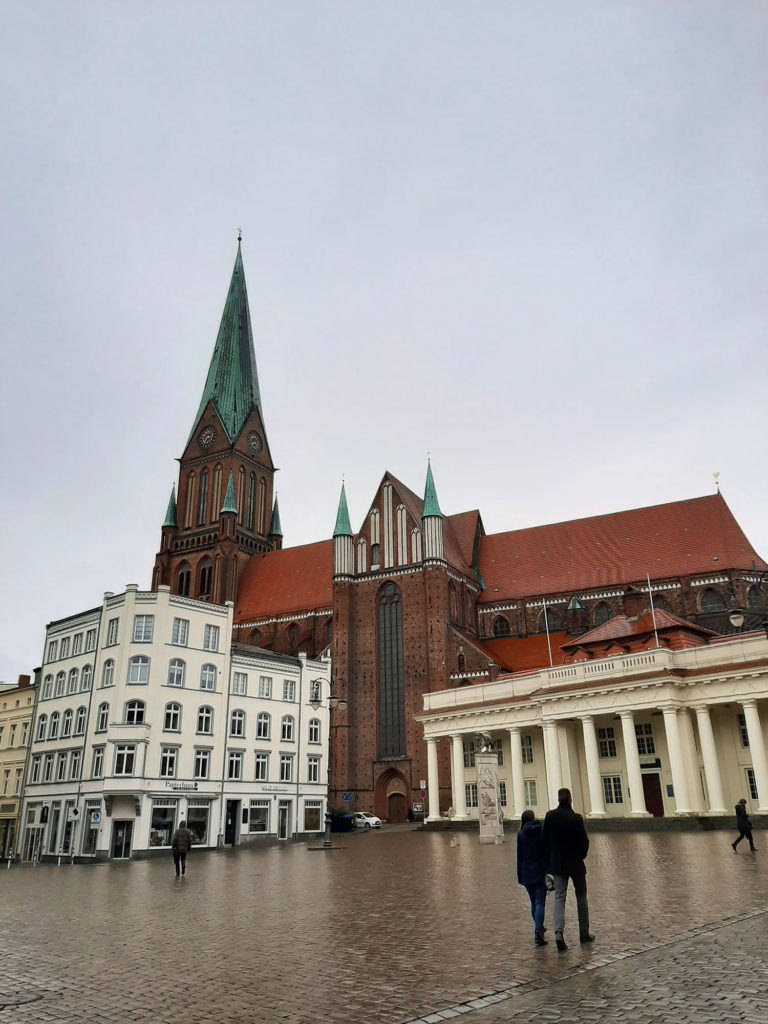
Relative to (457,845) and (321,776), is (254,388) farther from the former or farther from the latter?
(457,845)

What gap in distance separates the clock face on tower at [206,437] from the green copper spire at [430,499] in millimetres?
29313

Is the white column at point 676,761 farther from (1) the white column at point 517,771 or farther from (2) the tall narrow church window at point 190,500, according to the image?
(2) the tall narrow church window at point 190,500

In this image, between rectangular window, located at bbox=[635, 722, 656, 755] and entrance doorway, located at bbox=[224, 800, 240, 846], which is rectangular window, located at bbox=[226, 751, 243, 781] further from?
rectangular window, located at bbox=[635, 722, 656, 755]

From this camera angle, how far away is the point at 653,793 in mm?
39344

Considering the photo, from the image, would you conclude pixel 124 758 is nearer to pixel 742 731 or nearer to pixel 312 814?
pixel 312 814

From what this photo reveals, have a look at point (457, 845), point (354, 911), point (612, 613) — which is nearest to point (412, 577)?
point (612, 613)

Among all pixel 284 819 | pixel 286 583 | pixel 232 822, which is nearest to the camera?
A: pixel 232 822

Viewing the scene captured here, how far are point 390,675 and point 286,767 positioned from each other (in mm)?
15974

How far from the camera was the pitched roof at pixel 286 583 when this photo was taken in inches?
2837

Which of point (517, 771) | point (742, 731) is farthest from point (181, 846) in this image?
point (742, 731)

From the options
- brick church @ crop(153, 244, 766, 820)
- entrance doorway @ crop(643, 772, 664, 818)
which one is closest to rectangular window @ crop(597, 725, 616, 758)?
entrance doorway @ crop(643, 772, 664, 818)

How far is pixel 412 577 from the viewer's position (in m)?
61.5

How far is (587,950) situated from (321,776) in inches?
1626

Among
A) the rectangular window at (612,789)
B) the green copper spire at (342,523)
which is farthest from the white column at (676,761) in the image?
the green copper spire at (342,523)
